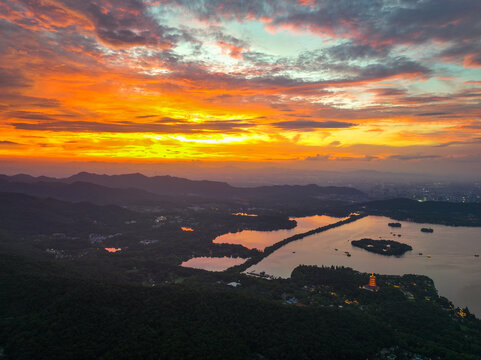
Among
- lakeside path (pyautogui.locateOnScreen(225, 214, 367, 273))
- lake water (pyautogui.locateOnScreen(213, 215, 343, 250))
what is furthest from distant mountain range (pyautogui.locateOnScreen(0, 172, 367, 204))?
lake water (pyautogui.locateOnScreen(213, 215, 343, 250))

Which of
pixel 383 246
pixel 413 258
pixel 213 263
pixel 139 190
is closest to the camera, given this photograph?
pixel 213 263

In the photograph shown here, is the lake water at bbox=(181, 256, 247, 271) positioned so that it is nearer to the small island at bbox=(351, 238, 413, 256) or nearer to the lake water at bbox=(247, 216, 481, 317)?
the lake water at bbox=(247, 216, 481, 317)

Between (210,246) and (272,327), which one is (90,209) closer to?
(210,246)

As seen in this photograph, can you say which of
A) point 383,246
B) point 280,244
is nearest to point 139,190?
point 280,244

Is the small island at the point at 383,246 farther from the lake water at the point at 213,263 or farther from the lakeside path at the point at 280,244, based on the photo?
the lake water at the point at 213,263

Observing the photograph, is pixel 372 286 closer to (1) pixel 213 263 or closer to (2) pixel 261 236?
(1) pixel 213 263
